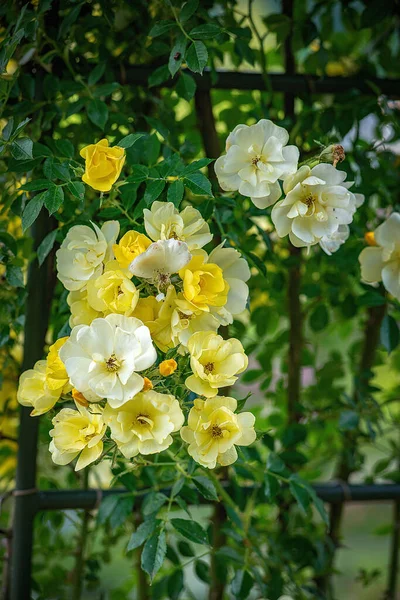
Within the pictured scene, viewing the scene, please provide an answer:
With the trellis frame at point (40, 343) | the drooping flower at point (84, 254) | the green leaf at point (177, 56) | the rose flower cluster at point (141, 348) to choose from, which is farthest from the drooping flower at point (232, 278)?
the trellis frame at point (40, 343)

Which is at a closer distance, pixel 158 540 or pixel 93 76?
pixel 158 540

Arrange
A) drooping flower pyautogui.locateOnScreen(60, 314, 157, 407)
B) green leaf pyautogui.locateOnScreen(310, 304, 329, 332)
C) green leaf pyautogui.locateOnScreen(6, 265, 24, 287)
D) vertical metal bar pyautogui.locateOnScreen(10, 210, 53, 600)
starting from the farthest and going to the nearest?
green leaf pyautogui.locateOnScreen(310, 304, 329, 332) < vertical metal bar pyautogui.locateOnScreen(10, 210, 53, 600) < green leaf pyautogui.locateOnScreen(6, 265, 24, 287) < drooping flower pyautogui.locateOnScreen(60, 314, 157, 407)

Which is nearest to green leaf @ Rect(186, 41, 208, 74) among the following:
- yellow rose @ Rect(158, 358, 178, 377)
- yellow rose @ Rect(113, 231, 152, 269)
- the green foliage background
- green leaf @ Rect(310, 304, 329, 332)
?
the green foliage background

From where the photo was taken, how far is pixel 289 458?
1005 mm

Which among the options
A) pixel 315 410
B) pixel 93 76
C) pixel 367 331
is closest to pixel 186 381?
pixel 93 76

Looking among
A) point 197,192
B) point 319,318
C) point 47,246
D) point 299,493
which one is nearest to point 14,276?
point 47,246

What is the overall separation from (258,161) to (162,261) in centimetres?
16

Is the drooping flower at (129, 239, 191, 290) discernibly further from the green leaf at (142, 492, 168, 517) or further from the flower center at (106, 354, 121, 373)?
the green leaf at (142, 492, 168, 517)

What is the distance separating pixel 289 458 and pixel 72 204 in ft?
1.68

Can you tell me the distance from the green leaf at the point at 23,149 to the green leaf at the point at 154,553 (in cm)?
44

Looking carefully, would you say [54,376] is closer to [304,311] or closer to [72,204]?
[72,204]

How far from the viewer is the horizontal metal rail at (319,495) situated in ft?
3.17

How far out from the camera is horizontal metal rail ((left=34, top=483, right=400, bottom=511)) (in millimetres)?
967

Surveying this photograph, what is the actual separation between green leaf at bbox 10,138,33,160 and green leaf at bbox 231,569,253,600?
2.02 ft
